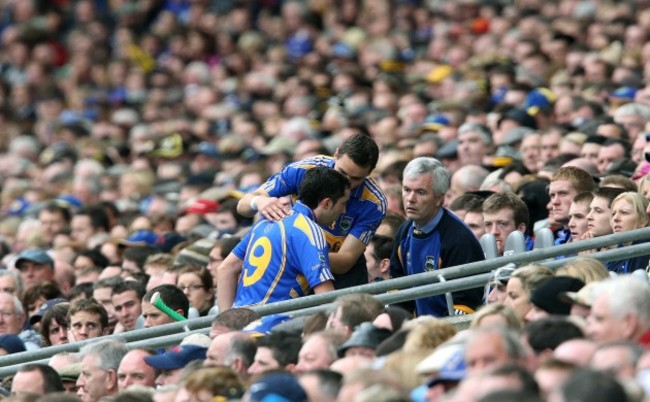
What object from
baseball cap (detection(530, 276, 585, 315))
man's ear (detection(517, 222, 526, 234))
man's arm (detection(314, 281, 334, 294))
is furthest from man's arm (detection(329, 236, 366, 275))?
baseball cap (detection(530, 276, 585, 315))

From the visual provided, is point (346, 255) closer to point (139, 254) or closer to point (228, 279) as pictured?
point (228, 279)

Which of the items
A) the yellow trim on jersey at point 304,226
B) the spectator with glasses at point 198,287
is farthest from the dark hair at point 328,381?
the spectator with glasses at point 198,287

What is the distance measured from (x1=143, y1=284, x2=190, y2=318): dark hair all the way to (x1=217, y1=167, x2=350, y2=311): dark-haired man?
3.45ft

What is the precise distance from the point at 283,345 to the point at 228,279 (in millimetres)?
2098

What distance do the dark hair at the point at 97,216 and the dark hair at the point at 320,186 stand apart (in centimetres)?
720

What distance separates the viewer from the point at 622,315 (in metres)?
9.04

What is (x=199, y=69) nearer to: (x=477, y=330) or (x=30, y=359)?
(x=30, y=359)

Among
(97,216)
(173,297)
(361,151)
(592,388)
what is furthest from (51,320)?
(592,388)

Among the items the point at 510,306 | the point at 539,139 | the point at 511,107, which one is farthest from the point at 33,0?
the point at 510,306

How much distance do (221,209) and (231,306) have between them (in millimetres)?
4747

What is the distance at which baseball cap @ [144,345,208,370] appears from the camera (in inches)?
429

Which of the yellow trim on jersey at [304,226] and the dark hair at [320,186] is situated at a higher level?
the dark hair at [320,186]

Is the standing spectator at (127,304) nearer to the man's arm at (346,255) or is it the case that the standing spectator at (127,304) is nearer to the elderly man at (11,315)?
the elderly man at (11,315)

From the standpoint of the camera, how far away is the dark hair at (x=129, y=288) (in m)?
13.9
